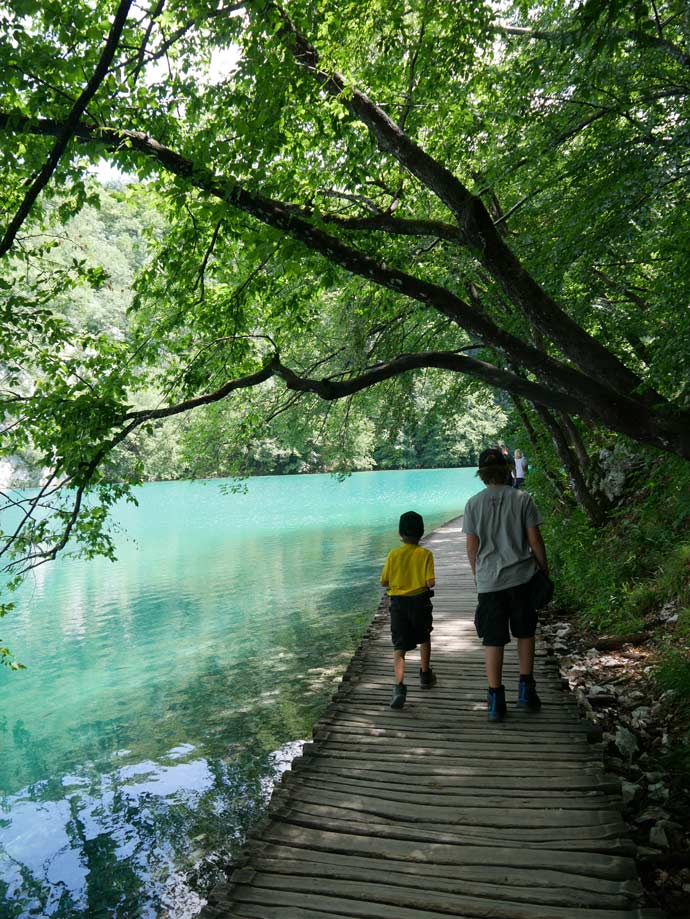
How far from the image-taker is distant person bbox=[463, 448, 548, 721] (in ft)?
16.3

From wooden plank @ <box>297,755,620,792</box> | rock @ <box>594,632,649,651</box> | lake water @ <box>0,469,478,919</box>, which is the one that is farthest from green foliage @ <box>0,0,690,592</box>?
lake water @ <box>0,469,478,919</box>

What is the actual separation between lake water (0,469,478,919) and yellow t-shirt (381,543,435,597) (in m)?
2.90

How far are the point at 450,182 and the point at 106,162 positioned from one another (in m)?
2.83

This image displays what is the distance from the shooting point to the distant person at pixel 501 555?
4961 millimetres

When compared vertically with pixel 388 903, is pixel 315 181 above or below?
above

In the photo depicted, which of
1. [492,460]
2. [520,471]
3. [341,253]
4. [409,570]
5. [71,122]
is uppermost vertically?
[341,253]

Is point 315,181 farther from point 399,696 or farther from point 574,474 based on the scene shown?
point 574,474

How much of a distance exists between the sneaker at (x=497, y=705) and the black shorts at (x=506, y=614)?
0.70 metres

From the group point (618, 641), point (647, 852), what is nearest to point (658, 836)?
point (647, 852)

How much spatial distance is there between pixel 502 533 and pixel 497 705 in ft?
5.11

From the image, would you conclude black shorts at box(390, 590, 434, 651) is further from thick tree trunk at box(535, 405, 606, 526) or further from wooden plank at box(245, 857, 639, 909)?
thick tree trunk at box(535, 405, 606, 526)

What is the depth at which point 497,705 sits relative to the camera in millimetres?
5527

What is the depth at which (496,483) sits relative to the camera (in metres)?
5.12

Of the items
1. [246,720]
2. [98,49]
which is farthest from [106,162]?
[246,720]
